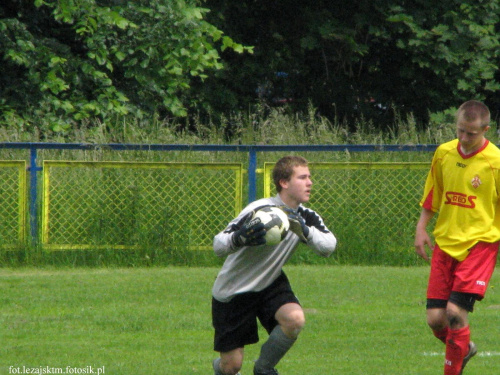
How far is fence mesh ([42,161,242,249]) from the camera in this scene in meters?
11.5

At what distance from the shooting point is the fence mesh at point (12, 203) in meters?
11.4

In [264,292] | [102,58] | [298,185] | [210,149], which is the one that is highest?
[102,58]

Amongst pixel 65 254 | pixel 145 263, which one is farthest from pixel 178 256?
pixel 65 254

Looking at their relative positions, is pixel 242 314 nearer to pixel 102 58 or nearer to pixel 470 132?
pixel 470 132

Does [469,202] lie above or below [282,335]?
above

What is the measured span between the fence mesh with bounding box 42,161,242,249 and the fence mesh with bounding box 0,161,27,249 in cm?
29

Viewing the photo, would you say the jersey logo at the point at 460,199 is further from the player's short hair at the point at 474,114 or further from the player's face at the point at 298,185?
the player's face at the point at 298,185

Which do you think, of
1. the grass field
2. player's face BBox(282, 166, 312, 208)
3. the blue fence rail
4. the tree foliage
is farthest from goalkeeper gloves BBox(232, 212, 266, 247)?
the tree foliage

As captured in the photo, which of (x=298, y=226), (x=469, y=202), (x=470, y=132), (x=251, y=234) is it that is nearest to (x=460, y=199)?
(x=469, y=202)

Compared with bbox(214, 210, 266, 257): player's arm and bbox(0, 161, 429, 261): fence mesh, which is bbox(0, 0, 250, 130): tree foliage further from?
bbox(214, 210, 266, 257): player's arm

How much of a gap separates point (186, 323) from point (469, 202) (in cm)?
304

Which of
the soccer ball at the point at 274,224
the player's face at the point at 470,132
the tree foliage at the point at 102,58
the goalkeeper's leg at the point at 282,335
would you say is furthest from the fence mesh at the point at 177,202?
the soccer ball at the point at 274,224

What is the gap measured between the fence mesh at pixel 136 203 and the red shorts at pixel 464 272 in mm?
5912

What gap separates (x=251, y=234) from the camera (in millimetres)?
4984
